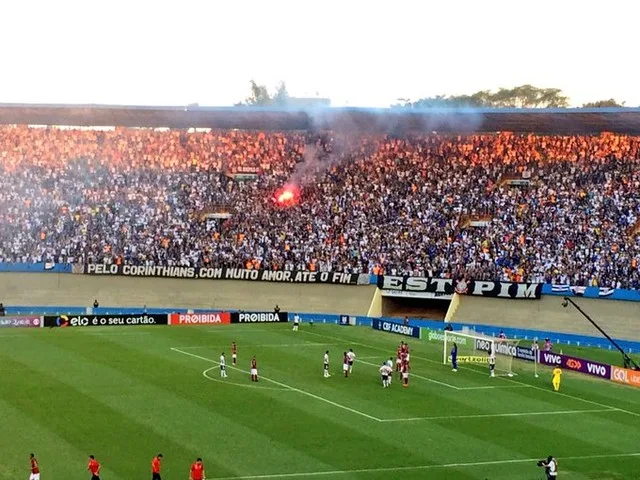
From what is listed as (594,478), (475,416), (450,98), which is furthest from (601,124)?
(450,98)

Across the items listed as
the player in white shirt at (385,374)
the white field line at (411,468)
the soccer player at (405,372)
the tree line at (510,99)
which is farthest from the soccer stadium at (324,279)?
the tree line at (510,99)

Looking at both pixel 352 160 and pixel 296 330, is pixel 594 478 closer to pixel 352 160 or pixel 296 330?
pixel 296 330

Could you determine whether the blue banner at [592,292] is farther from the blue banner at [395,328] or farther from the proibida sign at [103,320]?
the proibida sign at [103,320]

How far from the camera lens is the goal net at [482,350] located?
50188 millimetres

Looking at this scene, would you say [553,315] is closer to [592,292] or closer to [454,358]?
[592,292]

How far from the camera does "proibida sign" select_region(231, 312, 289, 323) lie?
215ft

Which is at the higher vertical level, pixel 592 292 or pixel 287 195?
pixel 287 195

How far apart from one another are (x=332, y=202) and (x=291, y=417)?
37.9m

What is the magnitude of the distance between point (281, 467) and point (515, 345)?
24407 mm

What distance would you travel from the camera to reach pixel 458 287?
216 feet

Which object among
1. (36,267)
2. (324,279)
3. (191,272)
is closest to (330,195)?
(324,279)

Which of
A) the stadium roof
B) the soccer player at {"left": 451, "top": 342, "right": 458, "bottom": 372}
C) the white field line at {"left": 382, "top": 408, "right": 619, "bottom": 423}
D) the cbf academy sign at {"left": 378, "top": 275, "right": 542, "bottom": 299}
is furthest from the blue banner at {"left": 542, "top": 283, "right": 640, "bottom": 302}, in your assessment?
the white field line at {"left": 382, "top": 408, "right": 619, "bottom": 423}

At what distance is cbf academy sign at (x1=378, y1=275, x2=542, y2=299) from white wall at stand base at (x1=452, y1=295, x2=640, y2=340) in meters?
0.49

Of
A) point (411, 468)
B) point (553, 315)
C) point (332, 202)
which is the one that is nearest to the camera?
point (411, 468)
